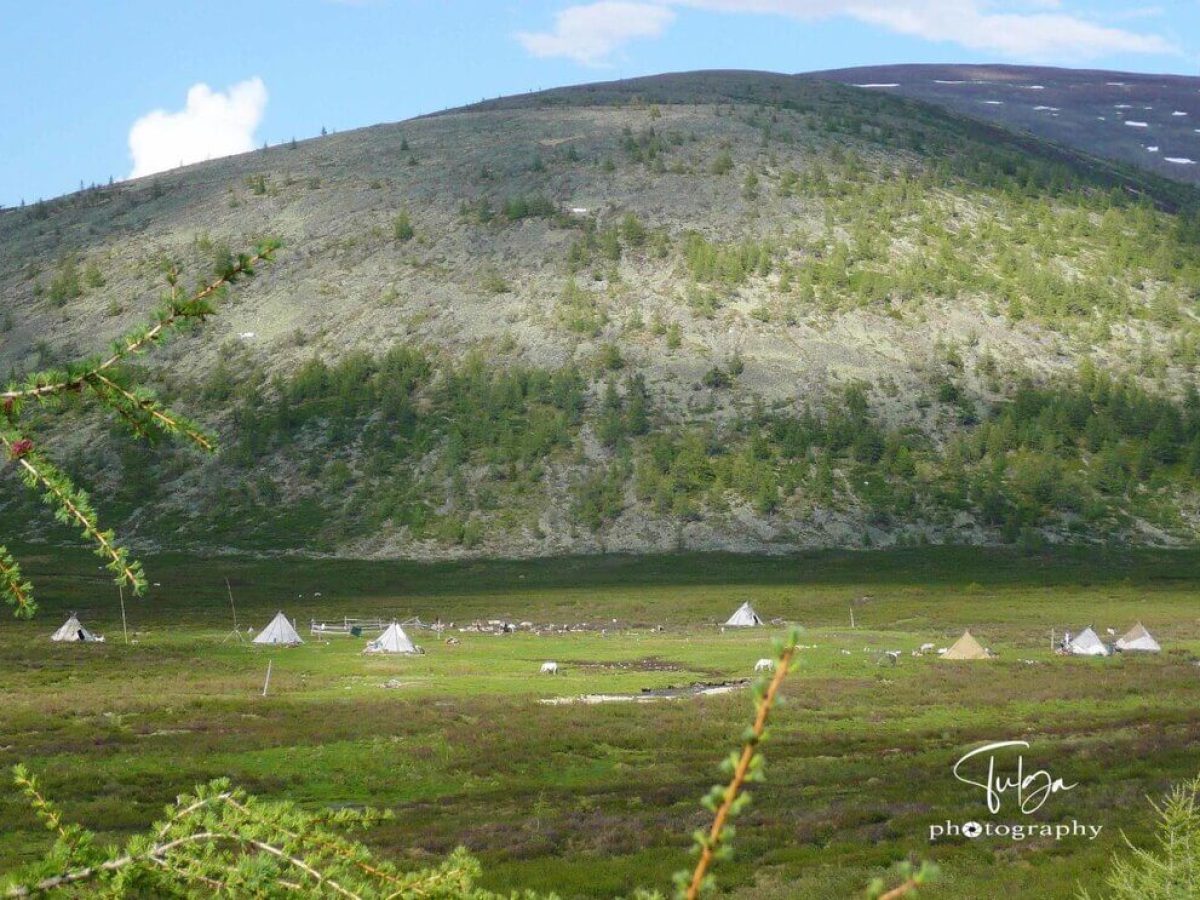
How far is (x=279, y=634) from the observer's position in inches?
3430

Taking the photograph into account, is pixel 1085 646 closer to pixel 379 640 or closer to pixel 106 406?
pixel 379 640

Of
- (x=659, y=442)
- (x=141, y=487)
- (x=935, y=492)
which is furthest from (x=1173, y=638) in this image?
(x=141, y=487)

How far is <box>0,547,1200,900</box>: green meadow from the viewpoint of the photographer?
30625 millimetres

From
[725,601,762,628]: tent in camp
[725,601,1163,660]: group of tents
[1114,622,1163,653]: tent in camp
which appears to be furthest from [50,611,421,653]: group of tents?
[1114,622,1163,653]: tent in camp

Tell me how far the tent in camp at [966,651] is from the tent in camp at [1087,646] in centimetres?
552

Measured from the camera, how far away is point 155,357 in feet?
602

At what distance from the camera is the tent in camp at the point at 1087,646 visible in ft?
258

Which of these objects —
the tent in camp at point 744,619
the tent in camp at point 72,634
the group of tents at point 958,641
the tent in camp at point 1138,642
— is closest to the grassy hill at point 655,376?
the tent in camp at point 744,619

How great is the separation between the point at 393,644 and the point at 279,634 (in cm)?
952

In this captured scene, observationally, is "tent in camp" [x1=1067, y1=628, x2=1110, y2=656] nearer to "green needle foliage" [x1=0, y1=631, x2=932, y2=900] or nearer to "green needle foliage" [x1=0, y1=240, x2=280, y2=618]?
"green needle foliage" [x1=0, y1=631, x2=932, y2=900]

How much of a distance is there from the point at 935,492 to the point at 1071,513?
14.2m

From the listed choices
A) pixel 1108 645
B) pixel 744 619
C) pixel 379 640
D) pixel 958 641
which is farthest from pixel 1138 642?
pixel 379 640

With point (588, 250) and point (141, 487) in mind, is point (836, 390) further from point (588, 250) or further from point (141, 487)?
point (141, 487)

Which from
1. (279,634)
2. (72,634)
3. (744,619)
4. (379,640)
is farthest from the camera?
(744,619)
